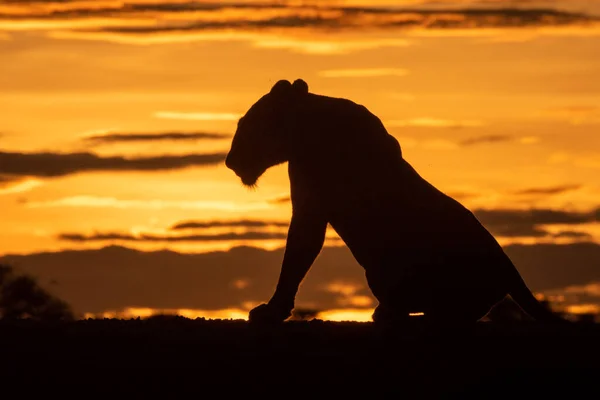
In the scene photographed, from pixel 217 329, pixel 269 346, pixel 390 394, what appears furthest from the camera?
pixel 217 329

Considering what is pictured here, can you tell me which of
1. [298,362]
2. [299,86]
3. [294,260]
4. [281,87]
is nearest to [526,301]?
[294,260]

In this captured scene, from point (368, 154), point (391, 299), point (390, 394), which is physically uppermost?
point (368, 154)

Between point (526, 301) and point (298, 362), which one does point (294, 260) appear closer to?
point (526, 301)

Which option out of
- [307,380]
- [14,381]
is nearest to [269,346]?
[307,380]

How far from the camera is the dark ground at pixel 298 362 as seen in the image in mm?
19297

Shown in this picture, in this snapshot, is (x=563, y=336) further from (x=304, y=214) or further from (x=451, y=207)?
(x=304, y=214)

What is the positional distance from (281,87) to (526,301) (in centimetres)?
401

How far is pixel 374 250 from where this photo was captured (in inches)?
904

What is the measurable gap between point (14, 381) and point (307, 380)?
3008 mm

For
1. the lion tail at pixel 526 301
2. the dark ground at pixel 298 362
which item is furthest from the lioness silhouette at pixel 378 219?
the dark ground at pixel 298 362

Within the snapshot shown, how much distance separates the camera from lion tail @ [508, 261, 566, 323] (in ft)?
75.3

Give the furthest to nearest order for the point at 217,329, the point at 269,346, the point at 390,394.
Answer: the point at 217,329, the point at 269,346, the point at 390,394

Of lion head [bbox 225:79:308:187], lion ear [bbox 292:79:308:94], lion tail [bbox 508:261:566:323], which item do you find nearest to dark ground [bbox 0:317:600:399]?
lion tail [bbox 508:261:566:323]

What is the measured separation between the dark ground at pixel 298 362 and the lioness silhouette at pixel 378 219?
20.6 inches
